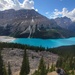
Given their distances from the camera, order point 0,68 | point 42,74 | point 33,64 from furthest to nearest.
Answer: point 33,64 → point 42,74 → point 0,68

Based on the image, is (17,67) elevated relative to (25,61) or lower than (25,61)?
lower

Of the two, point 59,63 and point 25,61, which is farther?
point 59,63

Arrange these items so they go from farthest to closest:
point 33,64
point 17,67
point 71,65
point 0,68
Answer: point 33,64, point 17,67, point 71,65, point 0,68

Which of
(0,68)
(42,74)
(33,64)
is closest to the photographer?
(0,68)

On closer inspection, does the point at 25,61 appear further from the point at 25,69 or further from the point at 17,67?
the point at 17,67

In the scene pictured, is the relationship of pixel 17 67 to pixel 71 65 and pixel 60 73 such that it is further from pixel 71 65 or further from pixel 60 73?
pixel 60 73

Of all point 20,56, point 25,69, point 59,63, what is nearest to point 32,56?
point 20,56

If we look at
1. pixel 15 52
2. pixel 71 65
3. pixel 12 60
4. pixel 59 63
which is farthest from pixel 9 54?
pixel 71 65

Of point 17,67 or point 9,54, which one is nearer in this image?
point 17,67
